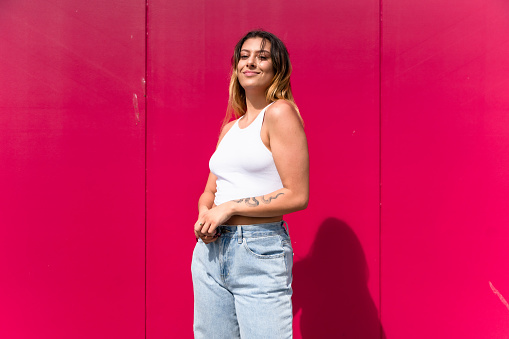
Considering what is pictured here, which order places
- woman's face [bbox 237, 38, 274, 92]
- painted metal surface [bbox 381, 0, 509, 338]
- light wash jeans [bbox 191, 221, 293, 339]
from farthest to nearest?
painted metal surface [bbox 381, 0, 509, 338]
woman's face [bbox 237, 38, 274, 92]
light wash jeans [bbox 191, 221, 293, 339]

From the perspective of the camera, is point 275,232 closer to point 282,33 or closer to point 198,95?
point 198,95

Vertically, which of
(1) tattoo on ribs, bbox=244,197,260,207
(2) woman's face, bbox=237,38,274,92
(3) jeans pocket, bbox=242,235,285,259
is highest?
(2) woman's face, bbox=237,38,274,92

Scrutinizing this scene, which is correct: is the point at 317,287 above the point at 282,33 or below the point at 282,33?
below

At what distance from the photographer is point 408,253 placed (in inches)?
88.8

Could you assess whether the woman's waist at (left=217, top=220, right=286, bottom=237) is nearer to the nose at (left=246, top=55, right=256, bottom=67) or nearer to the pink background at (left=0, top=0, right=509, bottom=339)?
the nose at (left=246, top=55, right=256, bottom=67)

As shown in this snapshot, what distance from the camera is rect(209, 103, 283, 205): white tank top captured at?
4.89 ft

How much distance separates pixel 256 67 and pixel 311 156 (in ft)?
2.51

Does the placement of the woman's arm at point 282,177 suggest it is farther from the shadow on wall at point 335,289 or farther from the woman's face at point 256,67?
the shadow on wall at point 335,289

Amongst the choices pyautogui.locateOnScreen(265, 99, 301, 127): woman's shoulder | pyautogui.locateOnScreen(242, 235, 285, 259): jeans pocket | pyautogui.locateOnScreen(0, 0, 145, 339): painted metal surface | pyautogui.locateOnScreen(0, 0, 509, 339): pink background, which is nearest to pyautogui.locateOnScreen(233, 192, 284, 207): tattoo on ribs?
pyautogui.locateOnScreen(242, 235, 285, 259): jeans pocket

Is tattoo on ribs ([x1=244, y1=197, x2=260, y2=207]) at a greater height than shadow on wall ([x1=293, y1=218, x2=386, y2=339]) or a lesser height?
greater

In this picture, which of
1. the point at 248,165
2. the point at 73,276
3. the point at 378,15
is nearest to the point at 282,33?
the point at 378,15

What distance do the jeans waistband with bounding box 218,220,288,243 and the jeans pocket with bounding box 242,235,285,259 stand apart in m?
0.02

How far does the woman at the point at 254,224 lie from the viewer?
4.74ft

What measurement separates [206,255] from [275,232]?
255mm
